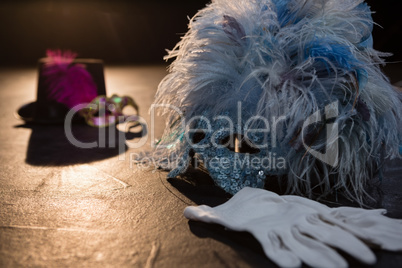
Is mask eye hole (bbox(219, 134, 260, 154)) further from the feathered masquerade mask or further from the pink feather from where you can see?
the pink feather

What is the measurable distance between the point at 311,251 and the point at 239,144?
47 cm

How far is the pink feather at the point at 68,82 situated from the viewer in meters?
2.23

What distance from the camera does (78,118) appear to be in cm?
237

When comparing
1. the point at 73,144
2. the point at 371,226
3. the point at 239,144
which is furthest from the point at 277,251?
the point at 73,144

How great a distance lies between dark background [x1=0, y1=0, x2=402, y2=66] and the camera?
612 cm

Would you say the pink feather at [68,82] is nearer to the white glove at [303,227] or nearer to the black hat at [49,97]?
the black hat at [49,97]

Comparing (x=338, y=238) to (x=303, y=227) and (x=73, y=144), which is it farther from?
(x=73, y=144)

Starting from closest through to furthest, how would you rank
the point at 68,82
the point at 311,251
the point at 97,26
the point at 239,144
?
1. the point at 311,251
2. the point at 239,144
3. the point at 68,82
4. the point at 97,26

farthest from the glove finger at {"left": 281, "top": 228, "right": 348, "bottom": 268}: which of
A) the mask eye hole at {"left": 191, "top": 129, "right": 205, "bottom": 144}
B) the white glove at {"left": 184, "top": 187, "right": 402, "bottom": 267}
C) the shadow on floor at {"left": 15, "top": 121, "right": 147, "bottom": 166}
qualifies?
the shadow on floor at {"left": 15, "top": 121, "right": 147, "bottom": 166}

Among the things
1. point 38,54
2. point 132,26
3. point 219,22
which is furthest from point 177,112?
point 132,26

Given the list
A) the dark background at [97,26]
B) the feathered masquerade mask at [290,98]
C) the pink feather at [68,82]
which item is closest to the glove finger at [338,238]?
the feathered masquerade mask at [290,98]

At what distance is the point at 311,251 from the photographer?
88cm

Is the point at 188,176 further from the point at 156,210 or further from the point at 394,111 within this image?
the point at 394,111

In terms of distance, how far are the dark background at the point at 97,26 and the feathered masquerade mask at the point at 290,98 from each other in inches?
185
